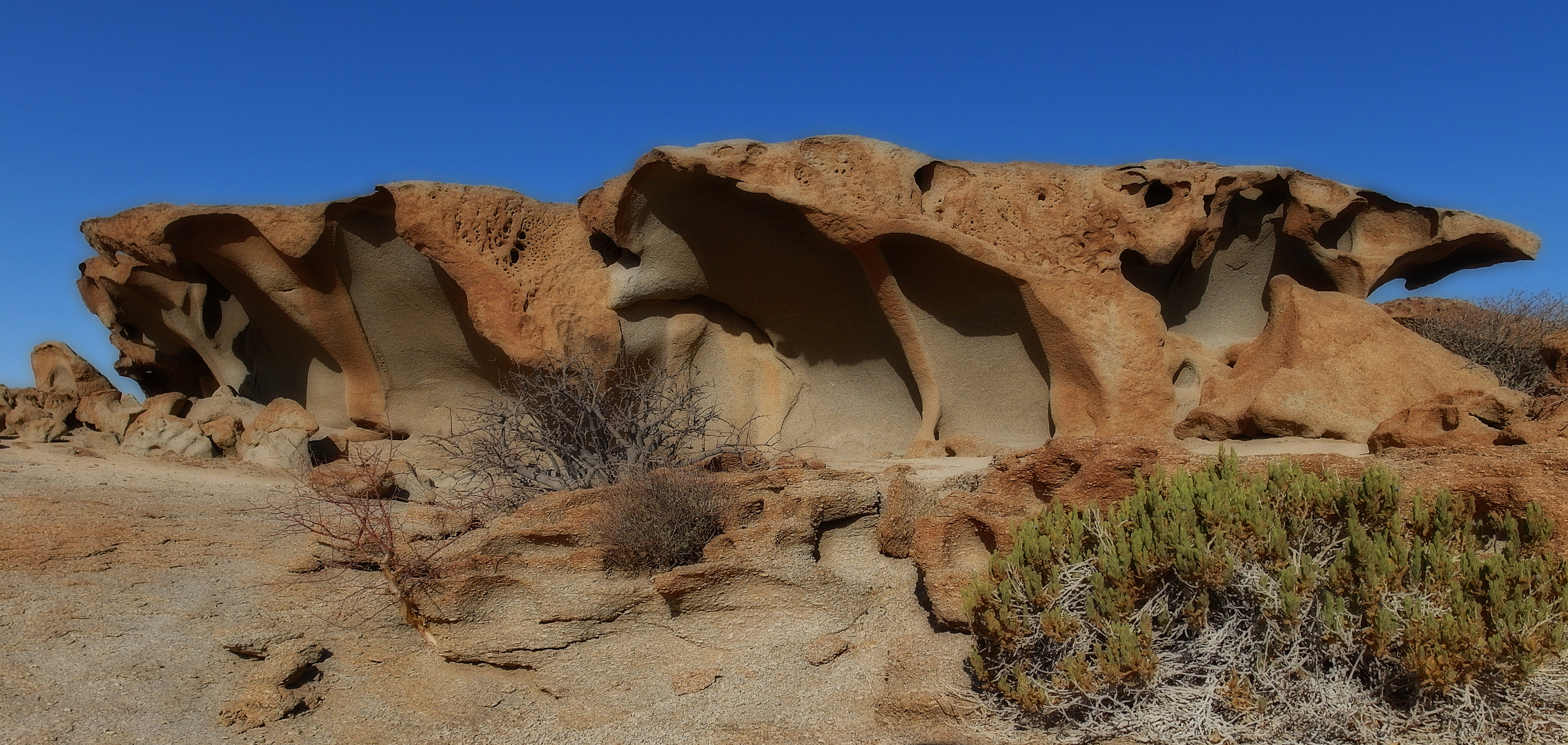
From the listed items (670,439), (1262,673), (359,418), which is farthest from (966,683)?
(359,418)

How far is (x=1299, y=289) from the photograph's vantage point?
868 centimetres

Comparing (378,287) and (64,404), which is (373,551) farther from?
(64,404)

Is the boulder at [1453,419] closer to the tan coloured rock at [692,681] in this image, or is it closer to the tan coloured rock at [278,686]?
the tan coloured rock at [692,681]

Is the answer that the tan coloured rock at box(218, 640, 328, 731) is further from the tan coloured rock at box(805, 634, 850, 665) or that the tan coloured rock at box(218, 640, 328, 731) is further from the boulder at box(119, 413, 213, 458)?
the boulder at box(119, 413, 213, 458)

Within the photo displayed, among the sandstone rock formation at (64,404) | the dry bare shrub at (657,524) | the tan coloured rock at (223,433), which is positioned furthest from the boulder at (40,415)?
the dry bare shrub at (657,524)

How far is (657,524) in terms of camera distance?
186 inches

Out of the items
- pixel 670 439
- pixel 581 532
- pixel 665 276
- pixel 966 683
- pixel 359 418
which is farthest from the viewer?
pixel 359 418

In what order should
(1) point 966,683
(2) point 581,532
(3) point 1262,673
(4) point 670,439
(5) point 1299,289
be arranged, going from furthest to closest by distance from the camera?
1. (5) point 1299,289
2. (4) point 670,439
3. (2) point 581,532
4. (1) point 966,683
5. (3) point 1262,673

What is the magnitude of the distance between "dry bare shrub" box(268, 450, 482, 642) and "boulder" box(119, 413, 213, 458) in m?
2.59

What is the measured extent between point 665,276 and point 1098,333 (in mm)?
3632

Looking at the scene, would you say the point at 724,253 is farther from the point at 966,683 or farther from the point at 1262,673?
the point at 1262,673

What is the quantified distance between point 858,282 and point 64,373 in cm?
751

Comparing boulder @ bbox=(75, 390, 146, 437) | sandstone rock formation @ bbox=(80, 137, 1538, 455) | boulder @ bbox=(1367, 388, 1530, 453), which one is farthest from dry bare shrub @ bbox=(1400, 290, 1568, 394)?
boulder @ bbox=(75, 390, 146, 437)

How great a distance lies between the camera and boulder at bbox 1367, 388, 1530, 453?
4934 mm
